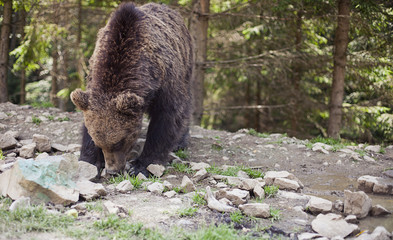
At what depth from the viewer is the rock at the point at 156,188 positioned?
4.17 meters

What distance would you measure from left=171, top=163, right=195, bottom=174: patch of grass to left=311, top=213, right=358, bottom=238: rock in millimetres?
2342

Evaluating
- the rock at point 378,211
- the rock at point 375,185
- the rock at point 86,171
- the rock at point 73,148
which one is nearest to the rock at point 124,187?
the rock at point 86,171

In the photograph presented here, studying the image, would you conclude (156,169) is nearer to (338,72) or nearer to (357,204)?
(357,204)

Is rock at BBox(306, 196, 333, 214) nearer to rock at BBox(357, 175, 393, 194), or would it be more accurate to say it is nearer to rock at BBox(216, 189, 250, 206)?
rock at BBox(216, 189, 250, 206)

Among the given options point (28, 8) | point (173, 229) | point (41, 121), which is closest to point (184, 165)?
point (173, 229)

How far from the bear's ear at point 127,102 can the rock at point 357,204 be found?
262cm

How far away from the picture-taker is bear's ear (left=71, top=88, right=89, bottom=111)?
4490mm

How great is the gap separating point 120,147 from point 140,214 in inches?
58.9

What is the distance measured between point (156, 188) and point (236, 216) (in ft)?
3.68

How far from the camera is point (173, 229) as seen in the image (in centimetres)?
308

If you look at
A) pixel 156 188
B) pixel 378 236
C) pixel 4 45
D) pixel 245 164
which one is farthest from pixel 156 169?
pixel 4 45

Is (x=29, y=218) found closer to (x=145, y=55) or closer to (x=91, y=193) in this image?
(x=91, y=193)

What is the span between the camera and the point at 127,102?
4414 mm

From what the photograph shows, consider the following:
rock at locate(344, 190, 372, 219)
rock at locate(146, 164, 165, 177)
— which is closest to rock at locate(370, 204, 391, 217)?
rock at locate(344, 190, 372, 219)
